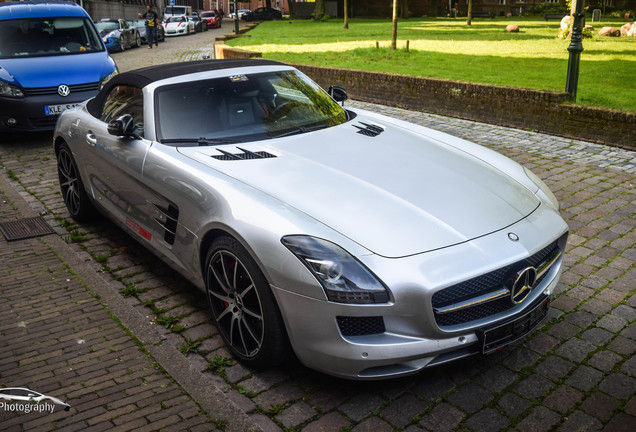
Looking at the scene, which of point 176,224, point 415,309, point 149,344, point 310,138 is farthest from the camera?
point 310,138

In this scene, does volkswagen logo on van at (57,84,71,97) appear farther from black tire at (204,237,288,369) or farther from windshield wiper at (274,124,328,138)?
black tire at (204,237,288,369)

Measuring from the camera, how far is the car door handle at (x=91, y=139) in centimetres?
524

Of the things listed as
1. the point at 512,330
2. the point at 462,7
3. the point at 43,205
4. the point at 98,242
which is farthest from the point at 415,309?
the point at 462,7

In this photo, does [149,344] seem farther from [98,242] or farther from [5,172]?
[5,172]

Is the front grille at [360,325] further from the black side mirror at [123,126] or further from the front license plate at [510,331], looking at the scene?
the black side mirror at [123,126]

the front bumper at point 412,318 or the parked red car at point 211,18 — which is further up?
the parked red car at point 211,18

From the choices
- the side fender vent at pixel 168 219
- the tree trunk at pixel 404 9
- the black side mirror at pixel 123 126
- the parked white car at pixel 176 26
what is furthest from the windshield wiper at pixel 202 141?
the tree trunk at pixel 404 9

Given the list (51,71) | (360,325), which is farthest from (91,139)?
(51,71)

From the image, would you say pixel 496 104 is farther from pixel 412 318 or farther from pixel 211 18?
pixel 211 18

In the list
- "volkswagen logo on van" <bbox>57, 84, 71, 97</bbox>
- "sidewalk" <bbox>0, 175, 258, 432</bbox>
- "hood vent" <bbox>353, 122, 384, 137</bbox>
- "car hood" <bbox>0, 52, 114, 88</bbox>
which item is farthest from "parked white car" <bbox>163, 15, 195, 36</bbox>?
"hood vent" <bbox>353, 122, 384, 137</bbox>

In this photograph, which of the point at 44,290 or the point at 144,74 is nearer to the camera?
the point at 44,290

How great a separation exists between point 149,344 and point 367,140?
2036 millimetres

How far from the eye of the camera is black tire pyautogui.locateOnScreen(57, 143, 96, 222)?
5.81 m

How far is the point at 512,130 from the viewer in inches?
381
